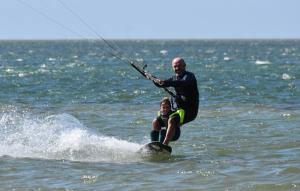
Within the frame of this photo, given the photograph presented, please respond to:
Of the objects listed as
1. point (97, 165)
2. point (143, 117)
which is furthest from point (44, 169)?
point (143, 117)

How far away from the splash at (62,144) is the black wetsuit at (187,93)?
120cm

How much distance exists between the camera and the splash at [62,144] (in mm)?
14672

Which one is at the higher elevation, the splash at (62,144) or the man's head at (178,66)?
the man's head at (178,66)

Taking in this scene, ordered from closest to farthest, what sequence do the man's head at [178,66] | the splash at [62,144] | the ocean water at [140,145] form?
1. the ocean water at [140,145]
2. the man's head at [178,66]
3. the splash at [62,144]

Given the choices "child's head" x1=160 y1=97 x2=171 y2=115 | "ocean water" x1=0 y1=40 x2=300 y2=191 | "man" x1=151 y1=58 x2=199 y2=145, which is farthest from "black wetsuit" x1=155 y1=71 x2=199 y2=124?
"ocean water" x1=0 y1=40 x2=300 y2=191

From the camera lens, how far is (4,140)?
16516 millimetres

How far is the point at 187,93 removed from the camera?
14.0m

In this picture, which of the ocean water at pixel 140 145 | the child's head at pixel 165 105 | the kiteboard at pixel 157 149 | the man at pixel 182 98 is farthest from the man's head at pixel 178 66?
the ocean water at pixel 140 145

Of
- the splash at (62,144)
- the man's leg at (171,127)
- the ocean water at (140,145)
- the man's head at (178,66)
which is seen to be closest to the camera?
the ocean water at (140,145)

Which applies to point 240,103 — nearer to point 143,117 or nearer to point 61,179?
point 143,117

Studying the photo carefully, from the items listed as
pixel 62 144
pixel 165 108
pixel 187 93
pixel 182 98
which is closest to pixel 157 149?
pixel 165 108

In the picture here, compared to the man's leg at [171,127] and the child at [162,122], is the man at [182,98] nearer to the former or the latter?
the man's leg at [171,127]

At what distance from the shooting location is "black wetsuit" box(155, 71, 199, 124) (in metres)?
13.9

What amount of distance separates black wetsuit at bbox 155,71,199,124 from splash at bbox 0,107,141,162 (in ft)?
3.94
